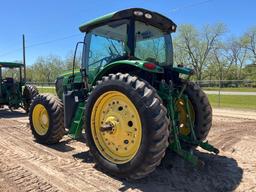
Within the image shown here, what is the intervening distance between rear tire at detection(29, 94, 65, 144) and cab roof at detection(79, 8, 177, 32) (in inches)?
66.1

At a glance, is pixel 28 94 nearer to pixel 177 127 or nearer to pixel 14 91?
pixel 14 91

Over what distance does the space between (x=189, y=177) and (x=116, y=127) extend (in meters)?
1.32

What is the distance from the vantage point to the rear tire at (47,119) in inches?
251

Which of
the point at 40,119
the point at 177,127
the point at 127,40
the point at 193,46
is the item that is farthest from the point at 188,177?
the point at 193,46

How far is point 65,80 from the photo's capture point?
23.1 feet

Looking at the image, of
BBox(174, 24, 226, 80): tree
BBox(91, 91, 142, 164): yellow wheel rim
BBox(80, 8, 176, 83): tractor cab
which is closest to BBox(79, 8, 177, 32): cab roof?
BBox(80, 8, 176, 83): tractor cab

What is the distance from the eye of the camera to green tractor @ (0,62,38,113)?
43.8 feet

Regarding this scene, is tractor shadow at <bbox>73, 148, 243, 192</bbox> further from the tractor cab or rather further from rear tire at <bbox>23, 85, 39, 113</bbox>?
rear tire at <bbox>23, 85, 39, 113</bbox>

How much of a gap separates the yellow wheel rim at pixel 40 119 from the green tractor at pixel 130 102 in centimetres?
2

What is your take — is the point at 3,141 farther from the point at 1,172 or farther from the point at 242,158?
the point at 242,158

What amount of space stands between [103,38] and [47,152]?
247 cm

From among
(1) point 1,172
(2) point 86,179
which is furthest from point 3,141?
(2) point 86,179

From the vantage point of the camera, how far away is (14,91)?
44.9 ft

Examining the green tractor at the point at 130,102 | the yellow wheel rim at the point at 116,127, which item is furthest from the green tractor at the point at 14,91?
the yellow wheel rim at the point at 116,127
